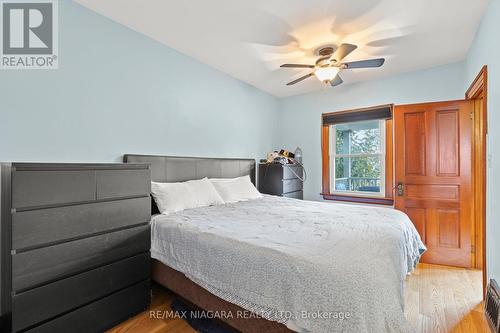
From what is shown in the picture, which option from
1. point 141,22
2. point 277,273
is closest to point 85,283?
point 277,273

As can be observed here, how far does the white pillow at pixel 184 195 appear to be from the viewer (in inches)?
93.3

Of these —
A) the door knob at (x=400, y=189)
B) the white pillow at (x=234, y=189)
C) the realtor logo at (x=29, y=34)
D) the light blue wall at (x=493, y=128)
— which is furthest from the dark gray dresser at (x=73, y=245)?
the door knob at (x=400, y=189)

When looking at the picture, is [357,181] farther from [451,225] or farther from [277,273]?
[277,273]

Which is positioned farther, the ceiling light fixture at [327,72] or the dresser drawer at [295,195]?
the dresser drawer at [295,195]

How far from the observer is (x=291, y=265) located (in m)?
1.22

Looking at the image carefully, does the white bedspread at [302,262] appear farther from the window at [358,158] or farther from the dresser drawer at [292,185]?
the window at [358,158]

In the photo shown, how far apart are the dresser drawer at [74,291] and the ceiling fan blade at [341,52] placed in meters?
2.54

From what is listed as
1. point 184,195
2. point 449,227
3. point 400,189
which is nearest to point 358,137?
point 400,189

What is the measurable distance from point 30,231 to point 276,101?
4.15 metres

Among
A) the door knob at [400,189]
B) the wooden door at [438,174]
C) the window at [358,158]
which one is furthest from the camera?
the window at [358,158]

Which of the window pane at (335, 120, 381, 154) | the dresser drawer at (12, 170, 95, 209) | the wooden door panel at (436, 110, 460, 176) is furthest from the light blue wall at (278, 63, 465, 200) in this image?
the dresser drawer at (12, 170, 95, 209)

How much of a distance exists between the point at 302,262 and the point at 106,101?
2242 mm

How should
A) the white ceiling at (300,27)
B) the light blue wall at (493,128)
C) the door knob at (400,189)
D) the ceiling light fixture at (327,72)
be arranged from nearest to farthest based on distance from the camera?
the light blue wall at (493,128) < the white ceiling at (300,27) < the ceiling light fixture at (327,72) < the door knob at (400,189)

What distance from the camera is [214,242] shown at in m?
1.59
